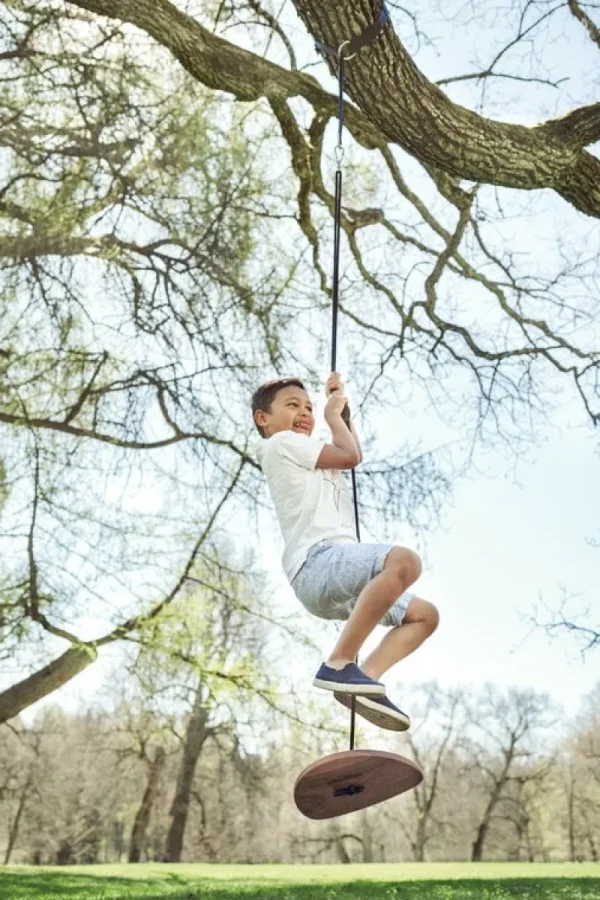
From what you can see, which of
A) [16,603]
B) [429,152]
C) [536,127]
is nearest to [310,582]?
[429,152]

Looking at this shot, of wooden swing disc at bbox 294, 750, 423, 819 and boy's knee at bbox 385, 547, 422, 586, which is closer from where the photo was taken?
wooden swing disc at bbox 294, 750, 423, 819

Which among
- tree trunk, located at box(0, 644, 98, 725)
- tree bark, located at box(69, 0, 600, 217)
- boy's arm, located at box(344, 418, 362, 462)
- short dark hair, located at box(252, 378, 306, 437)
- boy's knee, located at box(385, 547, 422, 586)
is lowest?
boy's knee, located at box(385, 547, 422, 586)

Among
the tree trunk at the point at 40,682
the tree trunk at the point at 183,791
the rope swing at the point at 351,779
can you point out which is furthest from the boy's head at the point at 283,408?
the tree trunk at the point at 183,791

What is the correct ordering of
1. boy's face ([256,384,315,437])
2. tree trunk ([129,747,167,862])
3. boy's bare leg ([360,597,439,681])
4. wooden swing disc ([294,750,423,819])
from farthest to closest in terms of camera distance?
tree trunk ([129,747,167,862])
boy's face ([256,384,315,437])
boy's bare leg ([360,597,439,681])
wooden swing disc ([294,750,423,819])

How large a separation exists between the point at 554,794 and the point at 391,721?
103 feet

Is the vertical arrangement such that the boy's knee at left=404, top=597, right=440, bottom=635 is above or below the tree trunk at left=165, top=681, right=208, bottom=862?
below

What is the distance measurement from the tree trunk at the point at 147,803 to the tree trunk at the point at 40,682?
52.3ft

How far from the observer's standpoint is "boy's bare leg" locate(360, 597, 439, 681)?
3072mm

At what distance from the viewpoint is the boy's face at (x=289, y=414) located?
346 cm

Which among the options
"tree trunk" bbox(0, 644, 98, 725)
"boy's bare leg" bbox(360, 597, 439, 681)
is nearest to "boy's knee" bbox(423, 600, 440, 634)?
"boy's bare leg" bbox(360, 597, 439, 681)

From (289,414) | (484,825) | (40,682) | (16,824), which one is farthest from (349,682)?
(484,825)

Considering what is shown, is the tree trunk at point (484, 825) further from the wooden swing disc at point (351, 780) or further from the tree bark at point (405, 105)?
the wooden swing disc at point (351, 780)

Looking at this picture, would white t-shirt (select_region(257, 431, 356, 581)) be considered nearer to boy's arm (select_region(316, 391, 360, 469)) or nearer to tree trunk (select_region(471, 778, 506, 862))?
boy's arm (select_region(316, 391, 360, 469))

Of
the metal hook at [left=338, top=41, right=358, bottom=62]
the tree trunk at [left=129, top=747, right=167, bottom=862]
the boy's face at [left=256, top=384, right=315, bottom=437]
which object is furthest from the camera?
the tree trunk at [left=129, top=747, right=167, bottom=862]
